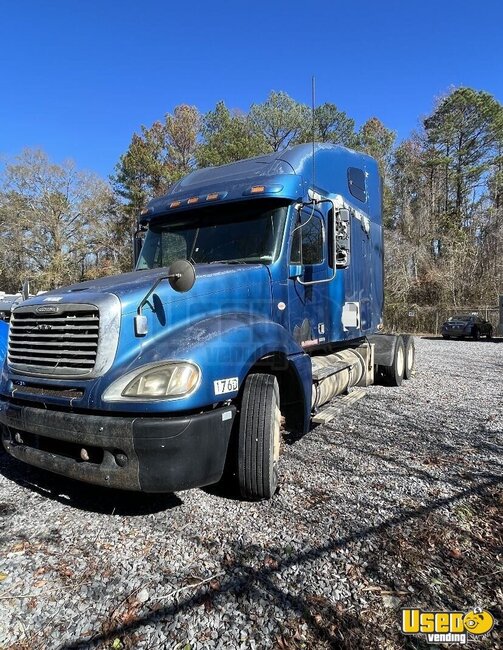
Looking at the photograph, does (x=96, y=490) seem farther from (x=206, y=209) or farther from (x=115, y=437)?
(x=206, y=209)

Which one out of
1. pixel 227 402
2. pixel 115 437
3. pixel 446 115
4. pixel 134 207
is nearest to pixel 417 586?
pixel 227 402

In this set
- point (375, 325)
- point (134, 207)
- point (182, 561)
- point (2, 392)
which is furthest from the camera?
point (134, 207)

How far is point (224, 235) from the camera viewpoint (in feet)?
15.4

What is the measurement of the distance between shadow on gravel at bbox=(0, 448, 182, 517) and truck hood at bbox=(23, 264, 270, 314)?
1.61 meters

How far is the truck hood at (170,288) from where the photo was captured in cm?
337

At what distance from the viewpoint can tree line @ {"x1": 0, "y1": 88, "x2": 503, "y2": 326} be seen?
3172 cm

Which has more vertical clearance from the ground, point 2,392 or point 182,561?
point 2,392

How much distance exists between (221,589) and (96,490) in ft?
5.90

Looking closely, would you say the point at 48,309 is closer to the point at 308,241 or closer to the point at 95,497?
the point at 95,497

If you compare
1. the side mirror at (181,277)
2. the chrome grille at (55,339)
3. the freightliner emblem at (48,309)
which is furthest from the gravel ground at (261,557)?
the side mirror at (181,277)

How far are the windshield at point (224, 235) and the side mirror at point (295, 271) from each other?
26cm

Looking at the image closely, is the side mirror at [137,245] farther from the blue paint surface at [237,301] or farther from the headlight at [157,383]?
the headlight at [157,383]

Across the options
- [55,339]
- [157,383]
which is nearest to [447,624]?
[157,383]

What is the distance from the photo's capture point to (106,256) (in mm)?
38344
